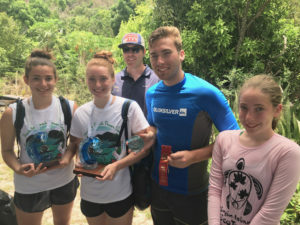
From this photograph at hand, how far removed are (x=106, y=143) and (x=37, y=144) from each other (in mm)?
604

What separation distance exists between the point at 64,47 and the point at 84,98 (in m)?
11.6

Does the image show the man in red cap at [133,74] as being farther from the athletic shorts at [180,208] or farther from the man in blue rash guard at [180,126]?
the athletic shorts at [180,208]

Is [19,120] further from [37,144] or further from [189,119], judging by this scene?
[189,119]

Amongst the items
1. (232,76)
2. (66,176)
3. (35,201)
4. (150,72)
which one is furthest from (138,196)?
(232,76)

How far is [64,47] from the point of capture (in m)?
19.5

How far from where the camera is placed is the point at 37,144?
6.36 feet

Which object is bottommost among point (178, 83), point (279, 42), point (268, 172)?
point (268, 172)

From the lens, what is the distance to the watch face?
1.93 metres

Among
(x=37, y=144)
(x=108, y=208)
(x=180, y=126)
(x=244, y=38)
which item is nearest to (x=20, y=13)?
(x=244, y=38)

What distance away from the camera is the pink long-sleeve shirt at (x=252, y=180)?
1.25 m

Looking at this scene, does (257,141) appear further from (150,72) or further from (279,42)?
(279,42)

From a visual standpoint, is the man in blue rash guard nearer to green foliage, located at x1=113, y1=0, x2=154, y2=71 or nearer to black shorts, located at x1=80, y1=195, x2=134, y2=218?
black shorts, located at x1=80, y1=195, x2=134, y2=218

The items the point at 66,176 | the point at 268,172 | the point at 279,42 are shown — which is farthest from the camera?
the point at 279,42

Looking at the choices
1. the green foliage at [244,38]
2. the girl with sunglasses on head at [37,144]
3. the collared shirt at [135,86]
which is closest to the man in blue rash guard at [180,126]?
the girl with sunglasses on head at [37,144]
